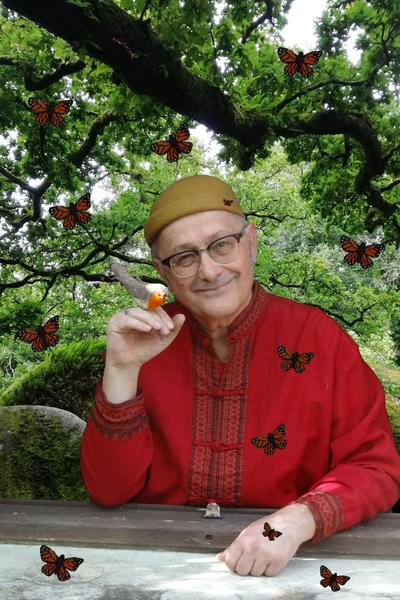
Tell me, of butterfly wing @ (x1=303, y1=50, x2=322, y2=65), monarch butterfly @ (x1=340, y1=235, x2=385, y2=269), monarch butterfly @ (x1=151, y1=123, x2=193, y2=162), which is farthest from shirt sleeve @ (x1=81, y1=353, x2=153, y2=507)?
butterfly wing @ (x1=303, y1=50, x2=322, y2=65)

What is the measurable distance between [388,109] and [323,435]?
14.9 feet

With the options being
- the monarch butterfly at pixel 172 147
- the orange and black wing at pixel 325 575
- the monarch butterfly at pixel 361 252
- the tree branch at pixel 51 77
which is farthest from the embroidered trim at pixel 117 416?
the tree branch at pixel 51 77

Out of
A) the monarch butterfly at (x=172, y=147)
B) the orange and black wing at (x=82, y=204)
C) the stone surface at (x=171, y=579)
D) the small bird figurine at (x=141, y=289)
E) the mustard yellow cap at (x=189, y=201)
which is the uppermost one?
the monarch butterfly at (x=172, y=147)

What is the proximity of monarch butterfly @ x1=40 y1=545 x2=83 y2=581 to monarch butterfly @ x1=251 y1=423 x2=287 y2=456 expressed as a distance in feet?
2.73

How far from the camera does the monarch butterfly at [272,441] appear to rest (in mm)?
2391

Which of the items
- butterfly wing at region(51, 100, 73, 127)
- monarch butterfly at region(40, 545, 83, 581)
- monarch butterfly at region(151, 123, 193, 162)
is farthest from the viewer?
butterfly wing at region(51, 100, 73, 127)

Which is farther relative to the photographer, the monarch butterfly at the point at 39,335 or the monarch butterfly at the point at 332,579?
the monarch butterfly at the point at 39,335

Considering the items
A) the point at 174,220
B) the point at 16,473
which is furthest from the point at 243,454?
the point at 16,473

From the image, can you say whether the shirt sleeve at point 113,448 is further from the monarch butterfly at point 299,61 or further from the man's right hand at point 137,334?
the monarch butterfly at point 299,61

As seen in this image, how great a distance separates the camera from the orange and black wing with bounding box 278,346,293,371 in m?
2.51

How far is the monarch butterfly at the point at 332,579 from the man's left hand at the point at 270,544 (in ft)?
0.36

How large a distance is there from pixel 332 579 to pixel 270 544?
7.4 inches

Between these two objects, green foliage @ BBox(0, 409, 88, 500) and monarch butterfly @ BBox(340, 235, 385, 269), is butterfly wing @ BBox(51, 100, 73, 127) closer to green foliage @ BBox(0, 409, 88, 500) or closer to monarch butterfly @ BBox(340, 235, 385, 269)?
green foliage @ BBox(0, 409, 88, 500)

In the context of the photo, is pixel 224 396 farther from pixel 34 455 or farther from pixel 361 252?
pixel 34 455
